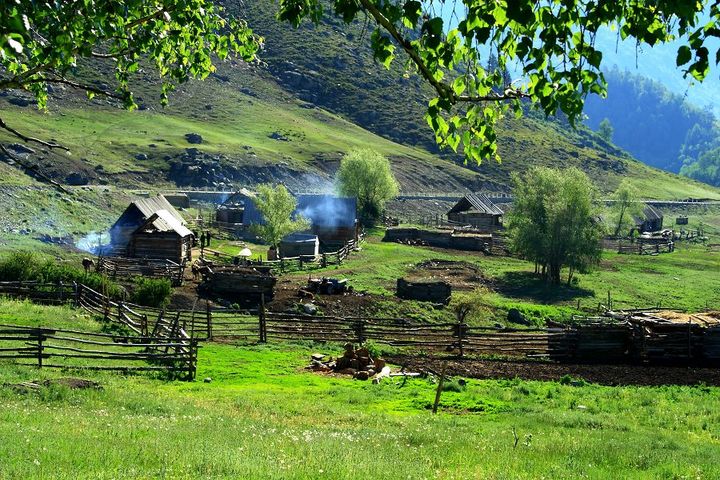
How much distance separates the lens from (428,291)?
157ft

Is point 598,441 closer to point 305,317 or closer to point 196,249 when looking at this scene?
point 305,317

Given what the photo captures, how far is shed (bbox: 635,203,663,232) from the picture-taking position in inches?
4369

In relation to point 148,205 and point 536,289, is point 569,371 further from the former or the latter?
point 148,205

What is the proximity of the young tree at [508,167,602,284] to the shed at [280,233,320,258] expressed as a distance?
16255 millimetres

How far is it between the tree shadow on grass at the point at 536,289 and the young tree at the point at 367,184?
31.4m

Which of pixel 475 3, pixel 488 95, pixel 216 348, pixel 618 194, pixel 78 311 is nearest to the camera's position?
pixel 475 3

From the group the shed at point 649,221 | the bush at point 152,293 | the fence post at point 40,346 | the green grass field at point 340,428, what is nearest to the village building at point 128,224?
the bush at point 152,293

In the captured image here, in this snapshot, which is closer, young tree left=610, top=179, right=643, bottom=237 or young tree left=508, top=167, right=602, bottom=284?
young tree left=508, top=167, right=602, bottom=284

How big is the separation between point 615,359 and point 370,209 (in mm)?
62886

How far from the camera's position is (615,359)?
31.4 m

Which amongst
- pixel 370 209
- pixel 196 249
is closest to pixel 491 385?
pixel 196 249

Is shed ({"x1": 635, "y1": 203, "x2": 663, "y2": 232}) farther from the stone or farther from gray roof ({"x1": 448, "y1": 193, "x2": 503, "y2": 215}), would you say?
the stone

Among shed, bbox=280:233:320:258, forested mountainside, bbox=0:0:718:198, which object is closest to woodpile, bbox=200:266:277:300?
shed, bbox=280:233:320:258

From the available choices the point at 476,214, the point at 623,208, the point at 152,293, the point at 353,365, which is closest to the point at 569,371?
the point at 353,365
